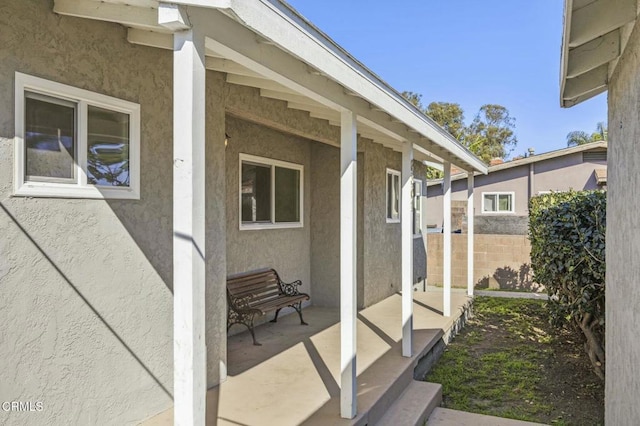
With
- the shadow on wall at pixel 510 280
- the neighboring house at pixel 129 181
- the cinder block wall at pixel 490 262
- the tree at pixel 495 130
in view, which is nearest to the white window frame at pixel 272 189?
the neighboring house at pixel 129 181

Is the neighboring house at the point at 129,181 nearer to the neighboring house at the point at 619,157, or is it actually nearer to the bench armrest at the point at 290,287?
the neighboring house at the point at 619,157

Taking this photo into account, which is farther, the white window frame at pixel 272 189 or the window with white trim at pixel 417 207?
the window with white trim at pixel 417 207

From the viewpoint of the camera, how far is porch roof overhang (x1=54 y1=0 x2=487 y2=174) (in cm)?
250

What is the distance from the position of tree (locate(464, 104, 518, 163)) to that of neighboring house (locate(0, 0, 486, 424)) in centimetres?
3755

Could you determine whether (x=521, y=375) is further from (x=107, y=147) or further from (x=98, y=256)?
(x=107, y=147)

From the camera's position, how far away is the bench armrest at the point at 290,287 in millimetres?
7800

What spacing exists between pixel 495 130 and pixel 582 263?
1499 inches

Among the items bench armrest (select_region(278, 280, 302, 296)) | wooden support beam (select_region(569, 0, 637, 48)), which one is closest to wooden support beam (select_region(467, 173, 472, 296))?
bench armrest (select_region(278, 280, 302, 296))

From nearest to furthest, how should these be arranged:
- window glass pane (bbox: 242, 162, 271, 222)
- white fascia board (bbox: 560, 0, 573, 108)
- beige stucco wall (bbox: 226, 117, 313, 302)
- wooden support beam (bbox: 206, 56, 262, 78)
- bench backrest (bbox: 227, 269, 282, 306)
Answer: white fascia board (bbox: 560, 0, 573, 108) → wooden support beam (bbox: 206, 56, 262, 78) → bench backrest (bbox: 227, 269, 282, 306) → beige stucco wall (bbox: 226, 117, 313, 302) → window glass pane (bbox: 242, 162, 271, 222)

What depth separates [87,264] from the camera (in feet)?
11.5

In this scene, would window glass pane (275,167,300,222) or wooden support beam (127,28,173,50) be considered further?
window glass pane (275,167,300,222)

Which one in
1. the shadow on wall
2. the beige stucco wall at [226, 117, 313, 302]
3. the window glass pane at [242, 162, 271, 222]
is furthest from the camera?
the shadow on wall

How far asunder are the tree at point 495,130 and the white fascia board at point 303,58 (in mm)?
36677

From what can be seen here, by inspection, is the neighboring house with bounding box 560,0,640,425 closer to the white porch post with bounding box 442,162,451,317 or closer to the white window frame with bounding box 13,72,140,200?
the white window frame with bounding box 13,72,140,200
